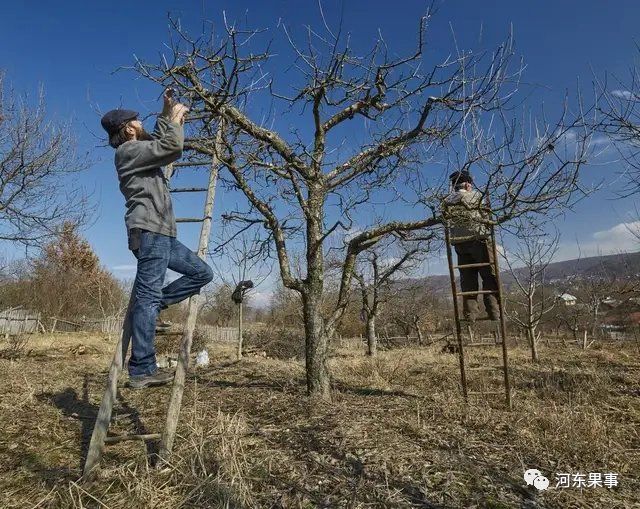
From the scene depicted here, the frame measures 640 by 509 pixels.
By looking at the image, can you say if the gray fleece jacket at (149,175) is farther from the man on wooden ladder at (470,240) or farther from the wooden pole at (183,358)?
the man on wooden ladder at (470,240)

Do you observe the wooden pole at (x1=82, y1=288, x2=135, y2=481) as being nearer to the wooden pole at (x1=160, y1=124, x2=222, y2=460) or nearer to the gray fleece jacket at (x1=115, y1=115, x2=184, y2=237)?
the wooden pole at (x1=160, y1=124, x2=222, y2=460)

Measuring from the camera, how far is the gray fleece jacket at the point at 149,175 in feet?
9.34

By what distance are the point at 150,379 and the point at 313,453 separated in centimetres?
120

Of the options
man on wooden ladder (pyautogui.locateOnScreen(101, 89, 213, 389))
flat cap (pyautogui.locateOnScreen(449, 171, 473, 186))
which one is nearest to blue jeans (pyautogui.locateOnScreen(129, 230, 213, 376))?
man on wooden ladder (pyautogui.locateOnScreen(101, 89, 213, 389))

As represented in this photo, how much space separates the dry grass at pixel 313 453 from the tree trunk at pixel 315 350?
30 cm

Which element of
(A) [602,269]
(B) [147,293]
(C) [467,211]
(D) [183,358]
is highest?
(A) [602,269]

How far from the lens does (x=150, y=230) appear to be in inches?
114

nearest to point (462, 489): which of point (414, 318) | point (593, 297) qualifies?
point (593, 297)

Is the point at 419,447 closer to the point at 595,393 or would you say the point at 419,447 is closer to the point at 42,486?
the point at 42,486

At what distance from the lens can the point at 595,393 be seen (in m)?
5.68

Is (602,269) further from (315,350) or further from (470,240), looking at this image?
(315,350)

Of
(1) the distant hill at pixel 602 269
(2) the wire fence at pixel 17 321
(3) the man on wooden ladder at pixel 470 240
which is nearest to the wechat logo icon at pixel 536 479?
(3) the man on wooden ladder at pixel 470 240

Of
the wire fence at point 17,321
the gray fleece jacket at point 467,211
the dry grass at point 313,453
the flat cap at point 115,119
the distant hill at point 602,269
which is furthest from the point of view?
the wire fence at point 17,321

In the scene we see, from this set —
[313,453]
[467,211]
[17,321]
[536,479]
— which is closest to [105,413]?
[313,453]
